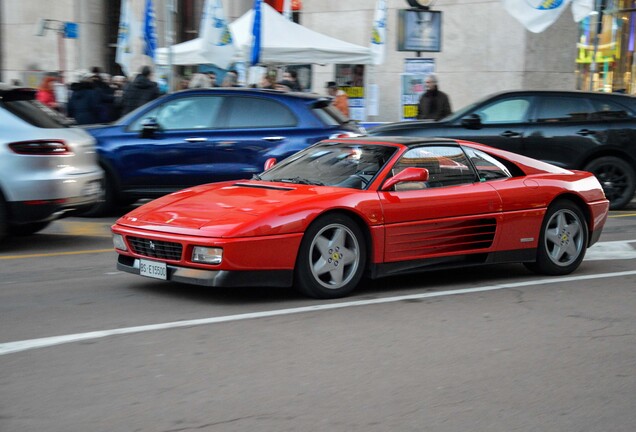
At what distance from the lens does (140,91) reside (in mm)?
17312

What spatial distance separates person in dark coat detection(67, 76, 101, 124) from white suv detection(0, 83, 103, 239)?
7531mm

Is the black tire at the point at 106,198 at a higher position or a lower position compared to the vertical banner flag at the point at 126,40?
lower

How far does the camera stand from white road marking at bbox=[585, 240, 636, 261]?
9.61m

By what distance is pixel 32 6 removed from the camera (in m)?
28.7

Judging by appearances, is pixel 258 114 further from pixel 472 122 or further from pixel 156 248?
pixel 156 248

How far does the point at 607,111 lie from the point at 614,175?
36.7 inches

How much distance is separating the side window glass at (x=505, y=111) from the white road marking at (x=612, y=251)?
3.82 metres

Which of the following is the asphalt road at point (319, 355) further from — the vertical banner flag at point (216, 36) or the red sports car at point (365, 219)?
the vertical banner flag at point (216, 36)

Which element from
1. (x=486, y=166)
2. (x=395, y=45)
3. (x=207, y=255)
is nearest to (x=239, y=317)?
(x=207, y=255)

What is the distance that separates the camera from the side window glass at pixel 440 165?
303 inches

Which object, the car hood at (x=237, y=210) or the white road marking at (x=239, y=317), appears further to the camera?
the car hood at (x=237, y=210)

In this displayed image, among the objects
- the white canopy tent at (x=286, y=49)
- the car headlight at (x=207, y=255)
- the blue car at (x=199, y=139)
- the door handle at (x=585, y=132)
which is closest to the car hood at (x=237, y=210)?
the car headlight at (x=207, y=255)

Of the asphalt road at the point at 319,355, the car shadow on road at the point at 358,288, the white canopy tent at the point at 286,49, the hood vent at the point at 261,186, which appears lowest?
the car shadow on road at the point at 358,288

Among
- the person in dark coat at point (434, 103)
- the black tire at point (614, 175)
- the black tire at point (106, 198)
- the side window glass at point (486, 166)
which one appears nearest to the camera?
the side window glass at point (486, 166)
